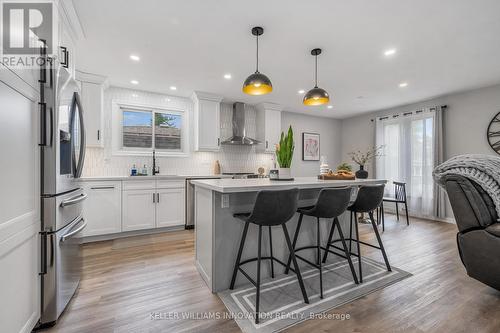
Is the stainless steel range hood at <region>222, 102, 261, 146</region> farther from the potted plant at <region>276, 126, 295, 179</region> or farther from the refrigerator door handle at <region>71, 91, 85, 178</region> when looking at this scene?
the refrigerator door handle at <region>71, 91, 85, 178</region>

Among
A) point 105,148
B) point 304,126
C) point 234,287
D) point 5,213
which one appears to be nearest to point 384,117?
point 304,126

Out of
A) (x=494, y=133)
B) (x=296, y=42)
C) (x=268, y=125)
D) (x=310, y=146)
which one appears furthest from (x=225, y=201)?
(x=494, y=133)

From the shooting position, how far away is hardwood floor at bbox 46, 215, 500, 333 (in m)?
1.62

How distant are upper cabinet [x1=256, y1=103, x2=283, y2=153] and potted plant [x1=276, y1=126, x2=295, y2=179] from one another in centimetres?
276

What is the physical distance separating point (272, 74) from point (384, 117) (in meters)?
3.63

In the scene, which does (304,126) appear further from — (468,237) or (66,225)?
(66,225)

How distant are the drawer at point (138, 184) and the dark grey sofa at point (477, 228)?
156 inches

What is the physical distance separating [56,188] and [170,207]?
2470 millimetres

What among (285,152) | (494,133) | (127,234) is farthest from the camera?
(494,133)

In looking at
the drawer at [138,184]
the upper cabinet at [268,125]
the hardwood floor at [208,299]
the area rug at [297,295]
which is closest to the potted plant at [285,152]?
the area rug at [297,295]

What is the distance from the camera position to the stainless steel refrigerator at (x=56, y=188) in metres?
1.57

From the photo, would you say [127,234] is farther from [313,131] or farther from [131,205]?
[313,131]

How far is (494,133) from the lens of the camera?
3.95 meters

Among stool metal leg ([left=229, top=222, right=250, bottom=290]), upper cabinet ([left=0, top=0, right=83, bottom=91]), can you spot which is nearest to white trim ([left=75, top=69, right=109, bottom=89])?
upper cabinet ([left=0, top=0, right=83, bottom=91])
